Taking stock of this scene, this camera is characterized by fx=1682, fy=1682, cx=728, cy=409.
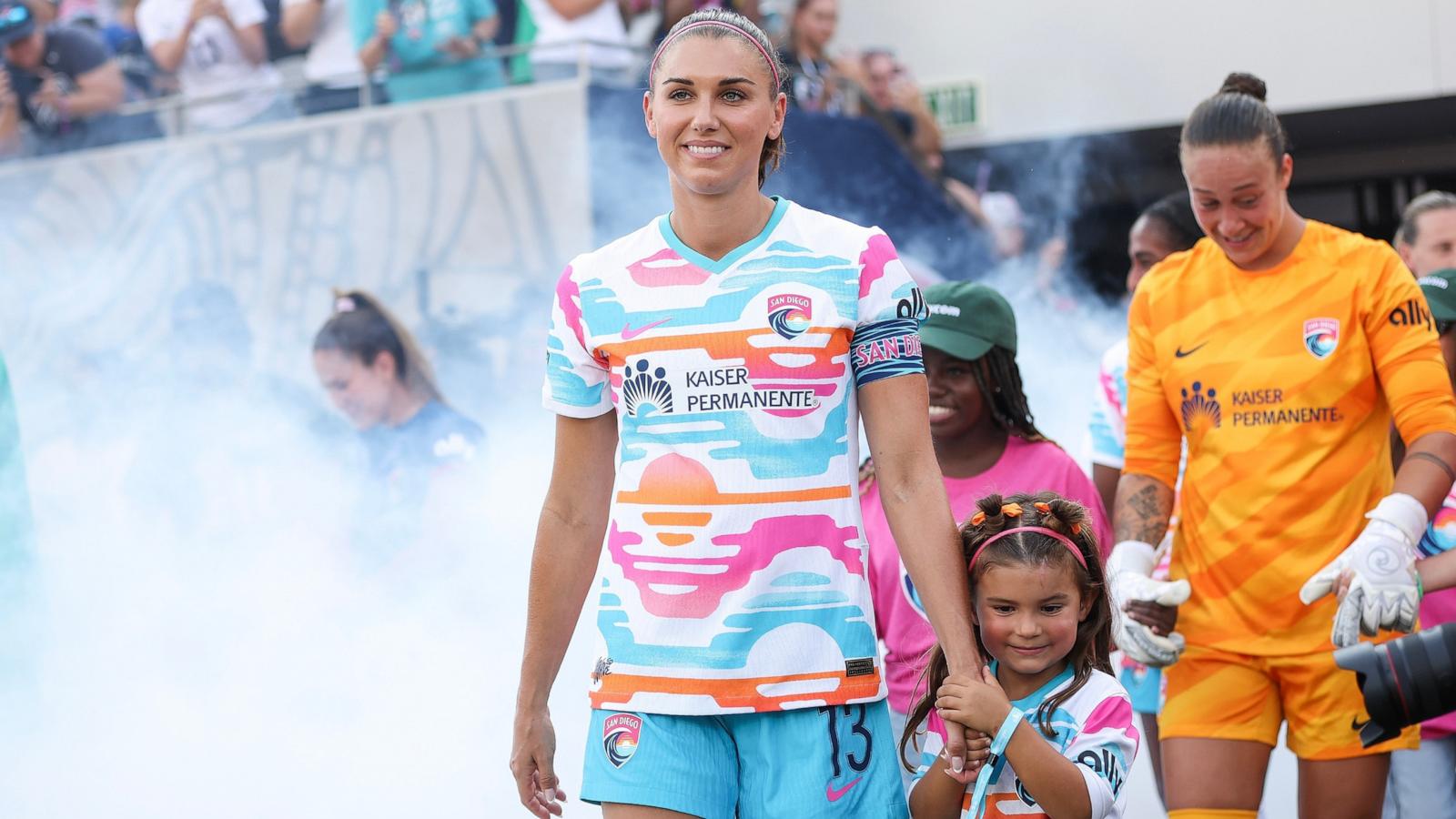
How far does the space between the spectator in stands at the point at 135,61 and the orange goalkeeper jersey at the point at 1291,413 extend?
7.06 metres

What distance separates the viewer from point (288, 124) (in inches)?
362

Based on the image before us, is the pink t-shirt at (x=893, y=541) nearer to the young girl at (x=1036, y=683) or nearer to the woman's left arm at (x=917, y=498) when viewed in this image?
the young girl at (x=1036, y=683)

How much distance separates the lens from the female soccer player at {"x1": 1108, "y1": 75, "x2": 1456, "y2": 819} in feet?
11.2

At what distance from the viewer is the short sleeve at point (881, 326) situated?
257 centimetres

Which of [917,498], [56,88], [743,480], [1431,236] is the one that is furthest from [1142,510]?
[56,88]

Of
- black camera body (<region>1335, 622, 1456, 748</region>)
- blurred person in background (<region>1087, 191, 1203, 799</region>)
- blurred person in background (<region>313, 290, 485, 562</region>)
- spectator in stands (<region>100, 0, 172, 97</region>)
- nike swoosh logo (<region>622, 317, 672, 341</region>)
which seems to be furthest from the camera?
spectator in stands (<region>100, 0, 172, 97</region>)

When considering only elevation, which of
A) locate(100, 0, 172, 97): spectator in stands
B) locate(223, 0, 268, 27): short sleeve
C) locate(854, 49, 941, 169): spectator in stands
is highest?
locate(223, 0, 268, 27): short sleeve

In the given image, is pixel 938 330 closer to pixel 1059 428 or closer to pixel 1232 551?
pixel 1232 551

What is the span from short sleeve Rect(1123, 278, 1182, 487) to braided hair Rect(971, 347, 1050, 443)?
22cm

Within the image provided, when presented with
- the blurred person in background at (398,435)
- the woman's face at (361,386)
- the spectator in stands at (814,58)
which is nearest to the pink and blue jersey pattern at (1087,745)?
the blurred person in background at (398,435)

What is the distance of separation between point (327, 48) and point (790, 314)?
688 cm

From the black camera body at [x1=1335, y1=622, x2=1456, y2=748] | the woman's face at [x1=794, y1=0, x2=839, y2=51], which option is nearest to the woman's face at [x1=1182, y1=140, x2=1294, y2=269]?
the black camera body at [x1=1335, y1=622, x2=1456, y2=748]

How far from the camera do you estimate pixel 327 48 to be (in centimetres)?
881

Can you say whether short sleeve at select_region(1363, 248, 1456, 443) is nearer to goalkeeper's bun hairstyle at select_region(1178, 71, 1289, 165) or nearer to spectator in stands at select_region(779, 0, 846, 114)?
goalkeeper's bun hairstyle at select_region(1178, 71, 1289, 165)
